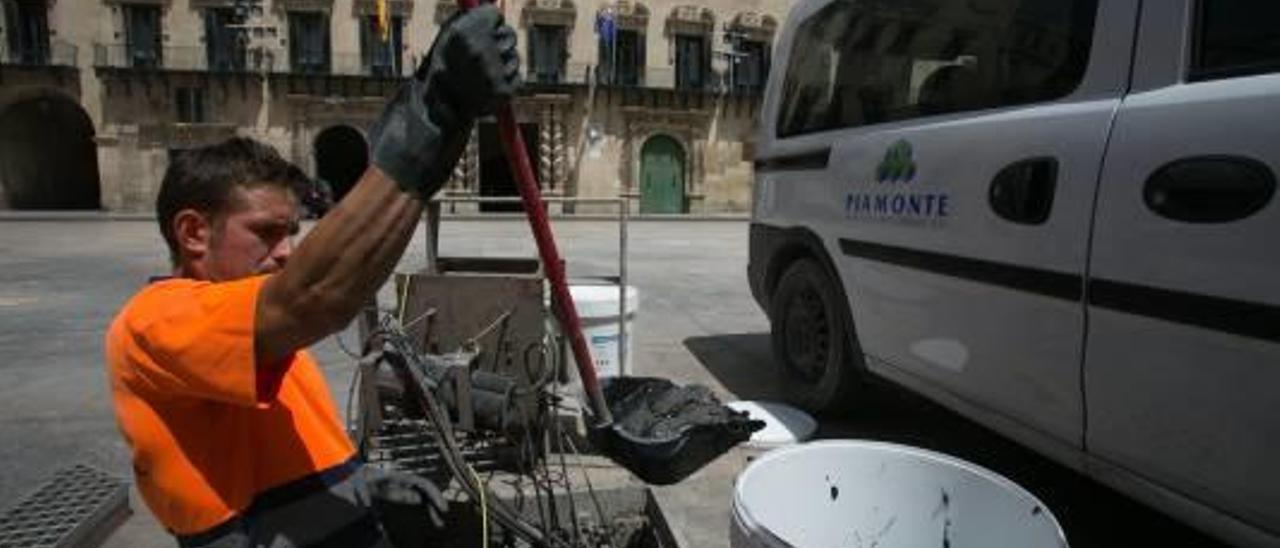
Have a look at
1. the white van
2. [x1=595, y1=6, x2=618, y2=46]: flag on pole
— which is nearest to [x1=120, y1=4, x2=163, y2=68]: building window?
[x1=595, y1=6, x2=618, y2=46]: flag on pole

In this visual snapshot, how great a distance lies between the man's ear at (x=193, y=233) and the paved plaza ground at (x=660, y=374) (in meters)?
2.11

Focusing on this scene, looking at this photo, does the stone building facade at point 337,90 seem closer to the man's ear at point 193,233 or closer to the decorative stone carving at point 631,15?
the decorative stone carving at point 631,15

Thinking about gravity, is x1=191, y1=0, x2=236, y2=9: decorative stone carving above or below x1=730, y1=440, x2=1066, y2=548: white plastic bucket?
above

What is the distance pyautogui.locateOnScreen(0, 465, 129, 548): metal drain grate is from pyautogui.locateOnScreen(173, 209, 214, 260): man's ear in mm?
2036

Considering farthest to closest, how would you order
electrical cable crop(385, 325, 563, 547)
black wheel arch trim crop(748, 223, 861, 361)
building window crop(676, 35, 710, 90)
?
building window crop(676, 35, 710, 90) < black wheel arch trim crop(748, 223, 861, 361) < electrical cable crop(385, 325, 563, 547)

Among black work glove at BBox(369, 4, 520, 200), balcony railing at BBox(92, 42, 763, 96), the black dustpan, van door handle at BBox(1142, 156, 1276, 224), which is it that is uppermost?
balcony railing at BBox(92, 42, 763, 96)

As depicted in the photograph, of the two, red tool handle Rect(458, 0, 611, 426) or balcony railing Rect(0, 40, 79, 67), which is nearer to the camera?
red tool handle Rect(458, 0, 611, 426)

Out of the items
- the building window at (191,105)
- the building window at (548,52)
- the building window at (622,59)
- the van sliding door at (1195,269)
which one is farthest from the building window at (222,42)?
the van sliding door at (1195,269)

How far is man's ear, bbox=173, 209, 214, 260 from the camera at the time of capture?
1594 millimetres

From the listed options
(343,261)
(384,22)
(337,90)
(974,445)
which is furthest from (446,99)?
(337,90)

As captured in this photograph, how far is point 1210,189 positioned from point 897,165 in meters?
1.50

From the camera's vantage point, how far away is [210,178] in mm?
1578

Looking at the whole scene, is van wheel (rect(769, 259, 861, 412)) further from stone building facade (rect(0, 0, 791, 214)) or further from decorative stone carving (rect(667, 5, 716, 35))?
decorative stone carving (rect(667, 5, 716, 35))

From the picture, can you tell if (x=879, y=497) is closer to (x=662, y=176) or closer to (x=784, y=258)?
(x=784, y=258)
